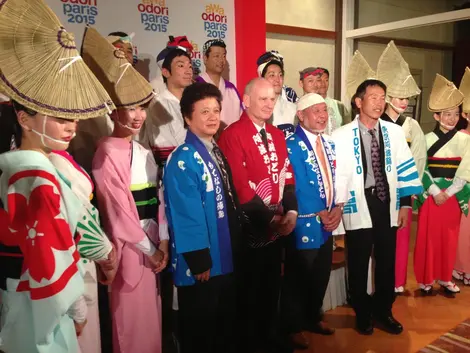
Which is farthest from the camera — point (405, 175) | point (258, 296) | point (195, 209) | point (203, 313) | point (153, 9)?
point (153, 9)

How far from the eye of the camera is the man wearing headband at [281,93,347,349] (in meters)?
2.36

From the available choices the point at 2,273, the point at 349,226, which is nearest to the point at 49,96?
the point at 2,273

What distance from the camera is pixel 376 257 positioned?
8.74ft

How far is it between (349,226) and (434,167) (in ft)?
3.80

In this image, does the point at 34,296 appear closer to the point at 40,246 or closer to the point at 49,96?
the point at 40,246

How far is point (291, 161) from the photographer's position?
2.38 metres

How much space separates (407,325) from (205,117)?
2053 mm

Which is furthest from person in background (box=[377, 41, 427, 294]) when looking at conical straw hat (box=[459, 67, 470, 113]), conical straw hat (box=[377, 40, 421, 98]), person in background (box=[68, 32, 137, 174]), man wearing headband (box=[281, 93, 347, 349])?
person in background (box=[68, 32, 137, 174])

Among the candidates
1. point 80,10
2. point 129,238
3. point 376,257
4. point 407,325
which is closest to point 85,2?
point 80,10

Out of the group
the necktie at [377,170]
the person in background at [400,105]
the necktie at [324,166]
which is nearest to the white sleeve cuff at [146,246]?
the necktie at [324,166]

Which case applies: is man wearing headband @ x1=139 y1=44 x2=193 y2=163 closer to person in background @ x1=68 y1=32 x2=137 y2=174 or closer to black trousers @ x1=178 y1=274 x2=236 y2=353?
person in background @ x1=68 y1=32 x2=137 y2=174

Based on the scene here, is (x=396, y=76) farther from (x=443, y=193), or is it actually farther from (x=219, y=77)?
(x=219, y=77)

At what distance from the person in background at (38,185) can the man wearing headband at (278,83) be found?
180cm

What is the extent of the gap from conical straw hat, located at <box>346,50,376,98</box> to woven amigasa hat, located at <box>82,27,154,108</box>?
203cm
